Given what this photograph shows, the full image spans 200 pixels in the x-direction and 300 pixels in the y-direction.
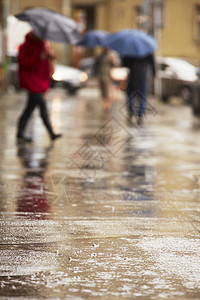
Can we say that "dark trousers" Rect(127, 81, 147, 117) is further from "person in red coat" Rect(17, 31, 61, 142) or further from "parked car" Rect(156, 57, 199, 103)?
"parked car" Rect(156, 57, 199, 103)

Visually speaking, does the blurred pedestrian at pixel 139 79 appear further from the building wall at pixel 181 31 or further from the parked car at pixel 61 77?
the building wall at pixel 181 31

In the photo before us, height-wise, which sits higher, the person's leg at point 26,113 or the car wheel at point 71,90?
the person's leg at point 26,113

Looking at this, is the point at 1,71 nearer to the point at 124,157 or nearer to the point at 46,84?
the point at 46,84

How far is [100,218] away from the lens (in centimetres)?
688

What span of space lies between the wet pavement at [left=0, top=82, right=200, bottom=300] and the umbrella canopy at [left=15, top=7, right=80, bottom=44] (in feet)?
6.00

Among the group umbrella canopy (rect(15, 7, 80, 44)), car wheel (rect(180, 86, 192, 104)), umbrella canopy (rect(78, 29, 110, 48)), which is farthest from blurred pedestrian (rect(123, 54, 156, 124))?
umbrella canopy (rect(78, 29, 110, 48))

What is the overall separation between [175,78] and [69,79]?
5.98 m

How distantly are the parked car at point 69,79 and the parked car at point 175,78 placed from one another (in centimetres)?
393

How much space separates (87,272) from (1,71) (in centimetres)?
2371

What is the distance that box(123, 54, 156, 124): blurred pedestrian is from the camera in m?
17.3

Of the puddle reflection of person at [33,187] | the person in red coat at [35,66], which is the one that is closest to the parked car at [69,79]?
the person in red coat at [35,66]

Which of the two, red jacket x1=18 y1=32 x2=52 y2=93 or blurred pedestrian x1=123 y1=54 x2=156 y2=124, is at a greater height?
red jacket x1=18 y1=32 x2=52 y2=93

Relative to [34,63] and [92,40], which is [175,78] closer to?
[92,40]

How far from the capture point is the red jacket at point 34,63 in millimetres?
12719
